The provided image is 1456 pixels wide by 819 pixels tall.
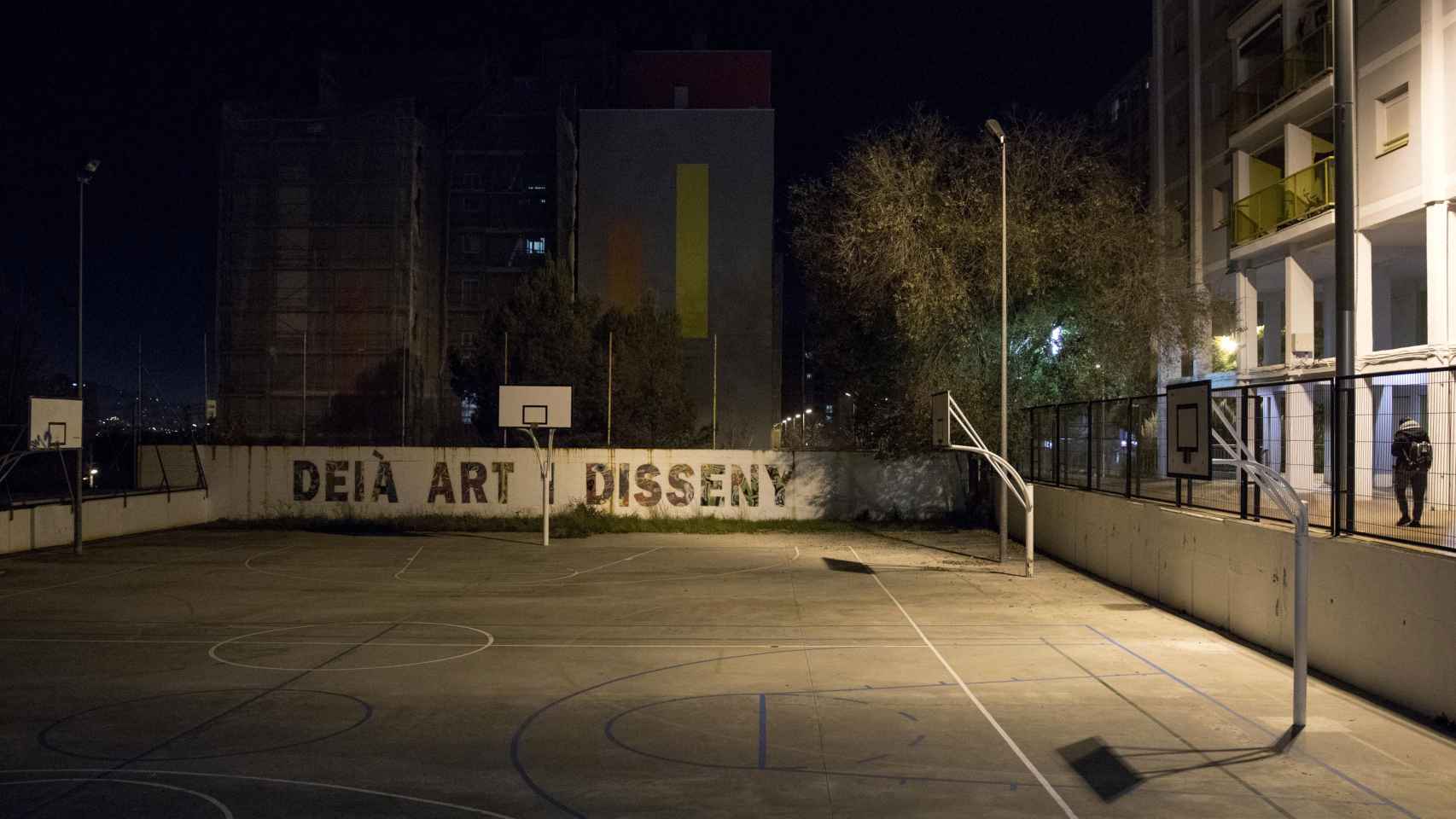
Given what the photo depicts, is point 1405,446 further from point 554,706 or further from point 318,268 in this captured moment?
point 318,268

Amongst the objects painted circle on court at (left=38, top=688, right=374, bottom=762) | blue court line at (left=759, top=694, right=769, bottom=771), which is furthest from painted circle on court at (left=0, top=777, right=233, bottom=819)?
blue court line at (left=759, top=694, right=769, bottom=771)

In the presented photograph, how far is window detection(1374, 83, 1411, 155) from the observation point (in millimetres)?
23047

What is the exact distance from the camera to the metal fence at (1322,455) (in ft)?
34.1

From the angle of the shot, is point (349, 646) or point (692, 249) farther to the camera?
point (692, 249)

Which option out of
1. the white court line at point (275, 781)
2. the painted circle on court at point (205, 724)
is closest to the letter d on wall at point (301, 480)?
the painted circle on court at point (205, 724)

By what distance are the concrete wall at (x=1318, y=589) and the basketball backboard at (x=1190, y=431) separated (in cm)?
151

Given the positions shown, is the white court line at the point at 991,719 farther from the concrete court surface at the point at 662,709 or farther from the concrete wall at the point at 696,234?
the concrete wall at the point at 696,234

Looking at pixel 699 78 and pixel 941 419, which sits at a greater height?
pixel 699 78

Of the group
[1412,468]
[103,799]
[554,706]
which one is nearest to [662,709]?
[554,706]

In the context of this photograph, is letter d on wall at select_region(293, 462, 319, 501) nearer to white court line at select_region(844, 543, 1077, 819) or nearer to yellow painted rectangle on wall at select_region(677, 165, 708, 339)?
yellow painted rectangle on wall at select_region(677, 165, 708, 339)

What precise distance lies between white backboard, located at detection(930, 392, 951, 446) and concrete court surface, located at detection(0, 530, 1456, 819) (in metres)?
4.41

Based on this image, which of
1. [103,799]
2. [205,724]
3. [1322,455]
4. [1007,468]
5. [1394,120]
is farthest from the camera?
[1394,120]

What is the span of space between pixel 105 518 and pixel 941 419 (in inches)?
778

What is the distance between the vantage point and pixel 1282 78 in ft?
92.4
